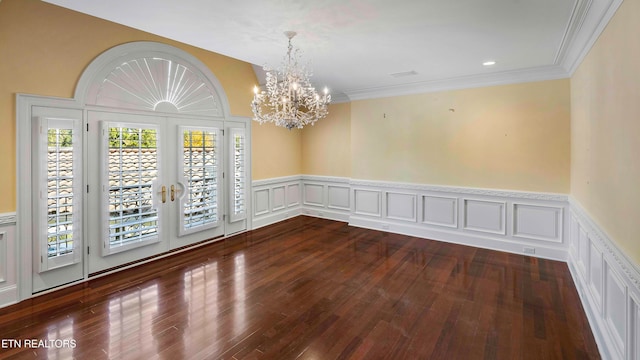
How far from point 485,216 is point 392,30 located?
138 inches

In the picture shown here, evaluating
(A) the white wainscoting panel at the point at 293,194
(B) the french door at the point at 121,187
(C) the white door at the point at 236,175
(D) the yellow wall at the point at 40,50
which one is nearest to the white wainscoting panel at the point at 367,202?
(A) the white wainscoting panel at the point at 293,194

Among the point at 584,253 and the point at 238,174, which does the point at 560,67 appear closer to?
the point at 584,253

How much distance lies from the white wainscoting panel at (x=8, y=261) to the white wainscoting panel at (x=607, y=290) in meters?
5.10

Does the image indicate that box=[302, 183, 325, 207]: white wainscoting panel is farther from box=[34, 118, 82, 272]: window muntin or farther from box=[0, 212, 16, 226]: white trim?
box=[0, 212, 16, 226]: white trim

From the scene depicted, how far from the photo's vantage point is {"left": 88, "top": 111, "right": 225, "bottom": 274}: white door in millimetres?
3846

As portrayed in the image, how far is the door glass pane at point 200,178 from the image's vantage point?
4.81m

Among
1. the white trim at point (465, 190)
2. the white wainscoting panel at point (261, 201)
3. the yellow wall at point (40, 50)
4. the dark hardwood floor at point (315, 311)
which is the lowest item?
the dark hardwood floor at point (315, 311)

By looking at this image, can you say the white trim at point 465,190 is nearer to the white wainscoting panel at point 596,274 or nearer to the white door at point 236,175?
the white wainscoting panel at point 596,274

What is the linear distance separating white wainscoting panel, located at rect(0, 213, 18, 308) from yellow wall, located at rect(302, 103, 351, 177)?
5.15 metres

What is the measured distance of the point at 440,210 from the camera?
18.3 ft

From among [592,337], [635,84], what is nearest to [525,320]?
[592,337]

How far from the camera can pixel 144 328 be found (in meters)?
2.80

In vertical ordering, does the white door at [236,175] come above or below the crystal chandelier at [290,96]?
below

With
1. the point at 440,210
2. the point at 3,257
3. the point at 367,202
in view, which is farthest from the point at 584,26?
the point at 3,257
